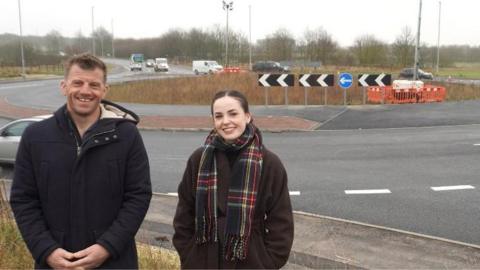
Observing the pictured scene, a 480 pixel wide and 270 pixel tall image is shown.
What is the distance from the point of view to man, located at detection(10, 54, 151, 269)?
2.55 metres

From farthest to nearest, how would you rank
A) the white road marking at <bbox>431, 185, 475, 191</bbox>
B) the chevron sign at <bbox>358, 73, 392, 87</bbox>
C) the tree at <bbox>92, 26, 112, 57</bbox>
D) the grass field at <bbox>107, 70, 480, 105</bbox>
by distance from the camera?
the tree at <bbox>92, 26, 112, 57</bbox> < the grass field at <bbox>107, 70, 480, 105</bbox> < the chevron sign at <bbox>358, 73, 392, 87</bbox> < the white road marking at <bbox>431, 185, 475, 191</bbox>

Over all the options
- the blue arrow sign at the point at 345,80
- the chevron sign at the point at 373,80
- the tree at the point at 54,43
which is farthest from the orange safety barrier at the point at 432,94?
the tree at the point at 54,43

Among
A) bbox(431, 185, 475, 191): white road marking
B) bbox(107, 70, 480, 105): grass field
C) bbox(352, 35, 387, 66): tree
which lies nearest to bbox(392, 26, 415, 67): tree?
bbox(352, 35, 387, 66): tree

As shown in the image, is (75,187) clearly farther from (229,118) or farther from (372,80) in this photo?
(372,80)

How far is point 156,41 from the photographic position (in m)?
99.4

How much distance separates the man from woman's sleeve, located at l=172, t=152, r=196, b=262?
0.78 ft

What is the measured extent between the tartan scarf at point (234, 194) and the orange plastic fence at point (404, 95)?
21.2 m

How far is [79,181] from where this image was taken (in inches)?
100

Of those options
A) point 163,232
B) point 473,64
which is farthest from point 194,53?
point 163,232

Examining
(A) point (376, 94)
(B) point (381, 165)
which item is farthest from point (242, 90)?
(B) point (381, 165)

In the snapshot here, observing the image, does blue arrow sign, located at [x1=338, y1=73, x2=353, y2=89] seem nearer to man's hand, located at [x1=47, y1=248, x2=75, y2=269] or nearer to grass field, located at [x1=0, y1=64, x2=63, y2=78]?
man's hand, located at [x1=47, y1=248, x2=75, y2=269]

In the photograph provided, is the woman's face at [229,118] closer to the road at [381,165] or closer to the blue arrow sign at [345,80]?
the road at [381,165]

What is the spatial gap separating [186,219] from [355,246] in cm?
318

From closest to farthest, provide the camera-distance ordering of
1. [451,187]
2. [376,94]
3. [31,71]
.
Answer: [451,187] → [376,94] → [31,71]
